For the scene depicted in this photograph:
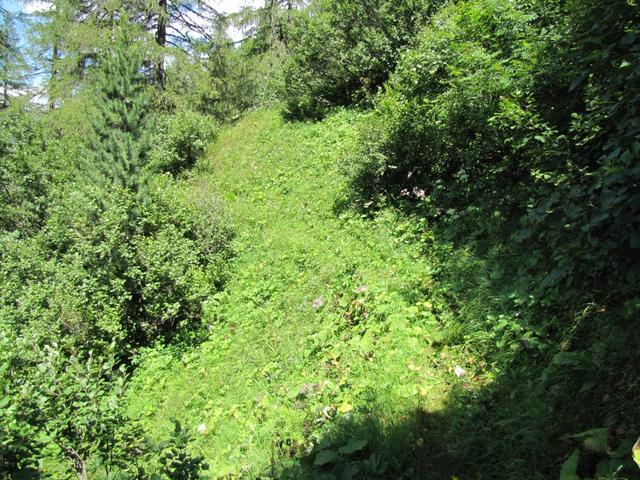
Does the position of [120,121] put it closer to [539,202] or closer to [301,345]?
[301,345]

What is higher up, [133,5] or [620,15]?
[133,5]

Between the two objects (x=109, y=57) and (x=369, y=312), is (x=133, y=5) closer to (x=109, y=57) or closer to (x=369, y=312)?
(x=109, y=57)

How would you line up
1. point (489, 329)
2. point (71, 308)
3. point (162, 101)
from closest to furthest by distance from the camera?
point (489, 329)
point (71, 308)
point (162, 101)

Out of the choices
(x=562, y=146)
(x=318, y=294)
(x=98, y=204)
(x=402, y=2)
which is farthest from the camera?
(x=402, y=2)

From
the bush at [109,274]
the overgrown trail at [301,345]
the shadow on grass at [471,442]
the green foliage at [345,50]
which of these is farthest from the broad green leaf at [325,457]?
the green foliage at [345,50]

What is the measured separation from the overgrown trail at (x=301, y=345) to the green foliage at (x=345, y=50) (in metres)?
3.74

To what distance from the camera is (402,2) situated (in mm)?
11281

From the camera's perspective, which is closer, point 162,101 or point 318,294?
point 318,294

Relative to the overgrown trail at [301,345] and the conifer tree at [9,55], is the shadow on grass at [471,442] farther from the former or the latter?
the conifer tree at [9,55]

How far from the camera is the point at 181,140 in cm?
1475

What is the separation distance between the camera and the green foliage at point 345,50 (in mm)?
11461

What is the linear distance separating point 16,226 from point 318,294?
31.7ft

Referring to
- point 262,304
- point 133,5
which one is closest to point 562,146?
point 262,304

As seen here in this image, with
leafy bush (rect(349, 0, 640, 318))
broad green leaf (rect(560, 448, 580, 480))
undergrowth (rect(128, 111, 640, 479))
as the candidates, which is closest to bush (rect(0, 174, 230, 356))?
undergrowth (rect(128, 111, 640, 479))
